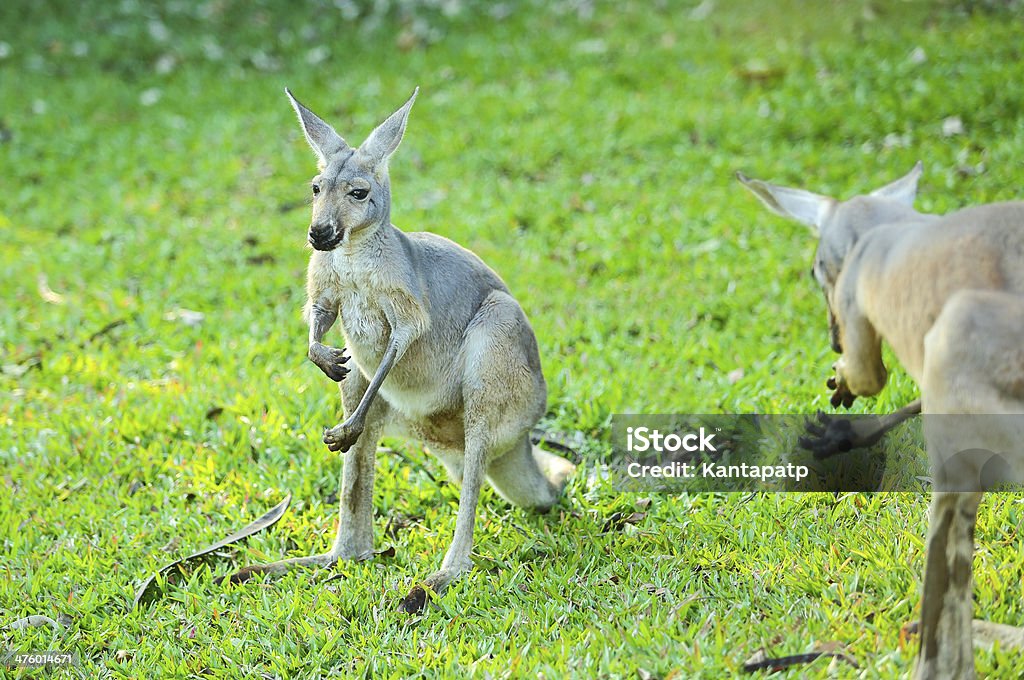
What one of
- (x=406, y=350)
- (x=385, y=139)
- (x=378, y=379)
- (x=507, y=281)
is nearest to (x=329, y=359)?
(x=378, y=379)

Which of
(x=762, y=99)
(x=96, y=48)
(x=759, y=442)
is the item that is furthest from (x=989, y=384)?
(x=96, y=48)

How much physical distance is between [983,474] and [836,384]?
755mm

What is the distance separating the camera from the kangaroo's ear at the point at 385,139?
11.3 feet

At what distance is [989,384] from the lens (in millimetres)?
2412

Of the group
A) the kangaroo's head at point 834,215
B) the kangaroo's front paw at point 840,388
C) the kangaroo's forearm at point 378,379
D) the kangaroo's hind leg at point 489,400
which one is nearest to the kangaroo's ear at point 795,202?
the kangaroo's head at point 834,215

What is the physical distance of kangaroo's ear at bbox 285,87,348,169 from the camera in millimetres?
3463

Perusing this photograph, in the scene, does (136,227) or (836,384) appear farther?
(136,227)

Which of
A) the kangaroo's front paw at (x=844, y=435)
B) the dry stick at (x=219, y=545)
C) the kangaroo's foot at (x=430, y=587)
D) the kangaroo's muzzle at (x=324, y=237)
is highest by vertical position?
the kangaroo's muzzle at (x=324, y=237)

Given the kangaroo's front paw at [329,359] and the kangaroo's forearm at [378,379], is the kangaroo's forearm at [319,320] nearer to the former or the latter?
the kangaroo's front paw at [329,359]

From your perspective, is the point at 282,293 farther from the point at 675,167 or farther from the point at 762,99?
the point at 762,99

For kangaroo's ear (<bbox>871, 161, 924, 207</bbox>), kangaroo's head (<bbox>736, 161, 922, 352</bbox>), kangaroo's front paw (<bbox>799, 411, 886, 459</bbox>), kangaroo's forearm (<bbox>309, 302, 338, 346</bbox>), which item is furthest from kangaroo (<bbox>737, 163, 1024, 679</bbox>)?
kangaroo's forearm (<bbox>309, 302, 338, 346</bbox>)

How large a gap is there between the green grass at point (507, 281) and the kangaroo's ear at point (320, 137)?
4.43 ft

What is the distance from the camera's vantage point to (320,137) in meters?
3.49

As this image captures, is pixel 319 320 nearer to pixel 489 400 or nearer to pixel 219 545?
pixel 489 400
